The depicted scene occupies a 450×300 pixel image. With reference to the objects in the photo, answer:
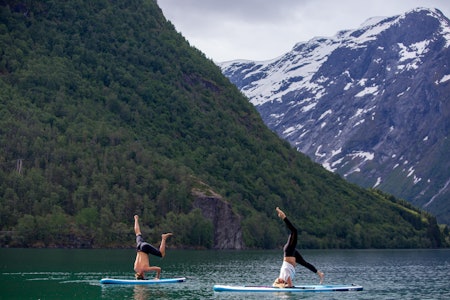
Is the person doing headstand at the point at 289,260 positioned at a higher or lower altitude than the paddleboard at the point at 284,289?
higher

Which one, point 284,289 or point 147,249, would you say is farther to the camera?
point 147,249

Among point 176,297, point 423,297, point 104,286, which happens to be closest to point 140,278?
point 104,286

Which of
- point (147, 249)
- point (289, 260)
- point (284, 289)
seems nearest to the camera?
point (289, 260)

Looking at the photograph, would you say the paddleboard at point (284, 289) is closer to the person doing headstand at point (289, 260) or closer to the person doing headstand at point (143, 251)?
the person doing headstand at point (289, 260)

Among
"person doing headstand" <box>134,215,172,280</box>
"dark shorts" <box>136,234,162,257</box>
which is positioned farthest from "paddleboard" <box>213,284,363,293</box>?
"dark shorts" <box>136,234,162,257</box>

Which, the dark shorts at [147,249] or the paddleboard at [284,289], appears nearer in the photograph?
the paddleboard at [284,289]

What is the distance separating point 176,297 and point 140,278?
45.4 ft

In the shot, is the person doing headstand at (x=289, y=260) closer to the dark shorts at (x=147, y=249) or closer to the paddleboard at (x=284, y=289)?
the paddleboard at (x=284, y=289)

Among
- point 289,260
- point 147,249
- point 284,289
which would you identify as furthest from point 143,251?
point 289,260

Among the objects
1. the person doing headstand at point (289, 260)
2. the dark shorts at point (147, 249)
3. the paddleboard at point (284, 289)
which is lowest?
the paddleboard at point (284, 289)

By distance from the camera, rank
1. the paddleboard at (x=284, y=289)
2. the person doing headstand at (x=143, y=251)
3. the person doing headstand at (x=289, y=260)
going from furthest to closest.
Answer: the person doing headstand at (x=143, y=251), the paddleboard at (x=284, y=289), the person doing headstand at (x=289, y=260)

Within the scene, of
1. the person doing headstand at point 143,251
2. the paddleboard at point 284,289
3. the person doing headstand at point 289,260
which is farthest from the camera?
the person doing headstand at point 143,251

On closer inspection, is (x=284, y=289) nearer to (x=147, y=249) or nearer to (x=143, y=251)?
(x=147, y=249)

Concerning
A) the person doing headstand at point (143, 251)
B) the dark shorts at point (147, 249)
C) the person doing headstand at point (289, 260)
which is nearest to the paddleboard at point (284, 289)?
the person doing headstand at point (289, 260)
